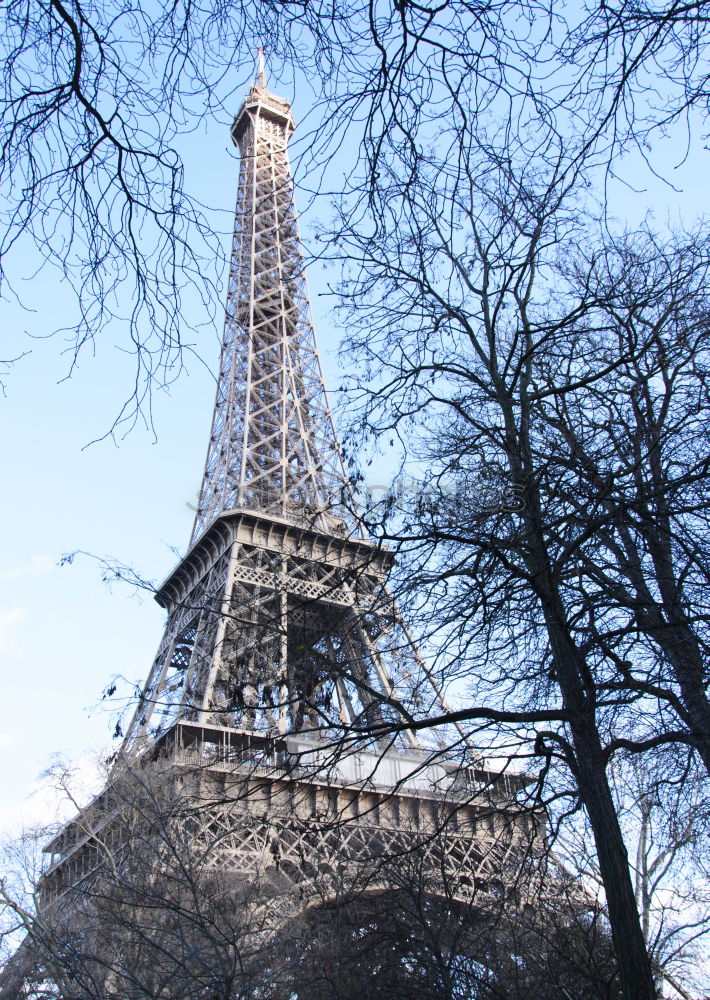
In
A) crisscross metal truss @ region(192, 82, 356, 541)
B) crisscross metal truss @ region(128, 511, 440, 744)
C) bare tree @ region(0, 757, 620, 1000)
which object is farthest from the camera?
crisscross metal truss @ region(192, 82, 356, 541)

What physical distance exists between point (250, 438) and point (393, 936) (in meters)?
31.3

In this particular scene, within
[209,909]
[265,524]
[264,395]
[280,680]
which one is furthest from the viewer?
[264,395]

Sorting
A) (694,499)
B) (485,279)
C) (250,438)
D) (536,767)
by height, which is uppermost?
(250,438)

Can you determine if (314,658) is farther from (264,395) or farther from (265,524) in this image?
(264,395)

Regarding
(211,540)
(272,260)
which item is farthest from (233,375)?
(211,540)

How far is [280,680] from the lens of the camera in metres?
4.60

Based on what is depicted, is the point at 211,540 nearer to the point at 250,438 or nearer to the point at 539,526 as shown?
the point at 250,438

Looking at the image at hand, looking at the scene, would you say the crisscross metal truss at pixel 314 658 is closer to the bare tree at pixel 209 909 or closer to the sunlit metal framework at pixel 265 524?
the sunlit metal framework at pixel 265 524

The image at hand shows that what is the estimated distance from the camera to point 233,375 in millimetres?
36219

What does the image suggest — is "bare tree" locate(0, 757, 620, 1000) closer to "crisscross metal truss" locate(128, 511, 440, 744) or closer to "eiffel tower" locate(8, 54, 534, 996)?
"eiffel tower" locate(8, 54, 534, 996)

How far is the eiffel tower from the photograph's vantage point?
4.74 meters

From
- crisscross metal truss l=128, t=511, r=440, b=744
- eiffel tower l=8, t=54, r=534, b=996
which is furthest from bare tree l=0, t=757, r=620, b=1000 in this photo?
crisscross metal truss l=128, t=511, r=440, b=744

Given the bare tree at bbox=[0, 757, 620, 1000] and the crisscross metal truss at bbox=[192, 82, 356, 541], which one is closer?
the bare tree at bbox=[0, 757, 620, 1000]

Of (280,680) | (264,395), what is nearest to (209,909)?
(280,680)
